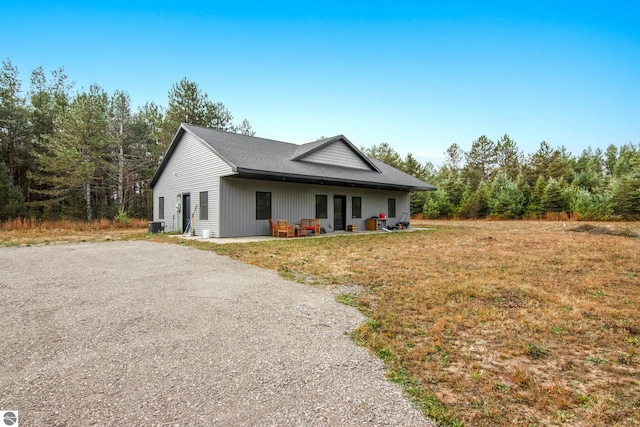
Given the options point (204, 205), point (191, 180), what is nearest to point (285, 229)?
point (204, 205)

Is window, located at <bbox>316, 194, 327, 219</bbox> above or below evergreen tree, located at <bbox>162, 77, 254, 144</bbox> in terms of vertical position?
below

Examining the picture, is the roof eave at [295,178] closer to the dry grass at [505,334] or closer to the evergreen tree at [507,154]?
the dry grass at [505,334]

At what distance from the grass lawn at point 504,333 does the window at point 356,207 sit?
9.40m

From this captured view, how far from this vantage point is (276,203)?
13.1m

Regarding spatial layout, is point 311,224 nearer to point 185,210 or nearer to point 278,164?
point 278,164

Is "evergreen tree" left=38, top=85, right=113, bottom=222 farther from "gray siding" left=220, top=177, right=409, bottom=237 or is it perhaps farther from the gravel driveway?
the gravel driveway

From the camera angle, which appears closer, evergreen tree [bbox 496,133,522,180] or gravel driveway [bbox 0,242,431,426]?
gravel driveway [bbox 0,242,431,426]

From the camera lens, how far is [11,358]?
92.7 inches

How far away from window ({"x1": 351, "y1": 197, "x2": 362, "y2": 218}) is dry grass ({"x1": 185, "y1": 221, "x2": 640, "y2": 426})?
31.0 ft

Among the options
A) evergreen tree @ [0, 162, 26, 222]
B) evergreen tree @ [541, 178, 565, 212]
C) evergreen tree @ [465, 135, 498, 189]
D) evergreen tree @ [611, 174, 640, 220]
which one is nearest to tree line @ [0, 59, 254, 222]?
evergreen tree @ [0, 162, 26, 222]

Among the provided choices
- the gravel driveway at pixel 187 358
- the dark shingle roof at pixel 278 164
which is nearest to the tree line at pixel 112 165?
the dark shingle roof at pixel 278 164

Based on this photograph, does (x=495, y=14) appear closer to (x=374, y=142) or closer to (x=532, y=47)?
(x=532, y=47)

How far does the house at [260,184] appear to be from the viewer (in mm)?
11805

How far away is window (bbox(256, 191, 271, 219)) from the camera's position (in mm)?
12648
